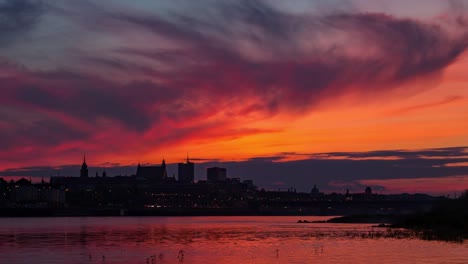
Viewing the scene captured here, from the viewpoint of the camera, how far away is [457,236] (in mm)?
109062

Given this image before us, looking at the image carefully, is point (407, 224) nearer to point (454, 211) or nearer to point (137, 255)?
point (454, 211)

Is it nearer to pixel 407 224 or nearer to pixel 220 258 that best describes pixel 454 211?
pixel 407 224

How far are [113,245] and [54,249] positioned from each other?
10.9m

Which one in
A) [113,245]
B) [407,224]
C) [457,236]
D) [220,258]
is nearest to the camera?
[220,258]

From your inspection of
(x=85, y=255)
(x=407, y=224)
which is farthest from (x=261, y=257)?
(x=407, y=224)

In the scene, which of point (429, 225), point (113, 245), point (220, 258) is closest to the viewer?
point (220, 258)

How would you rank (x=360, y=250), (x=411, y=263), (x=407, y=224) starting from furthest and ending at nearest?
(x=407, y=224), (x=360, y=250), (x=411, y=263)

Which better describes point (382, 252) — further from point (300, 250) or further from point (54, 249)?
point (54, 249)

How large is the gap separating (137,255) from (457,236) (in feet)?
160

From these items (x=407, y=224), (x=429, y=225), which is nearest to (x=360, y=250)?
(x=429, y=225)

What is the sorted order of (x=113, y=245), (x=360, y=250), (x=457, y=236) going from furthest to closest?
(x=457, y=236), (x=113, y=245), (x=360, y=250)

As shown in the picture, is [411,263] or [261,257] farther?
[261,257]

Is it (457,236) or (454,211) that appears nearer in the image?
(457,236)

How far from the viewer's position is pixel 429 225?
14400 centimetres
